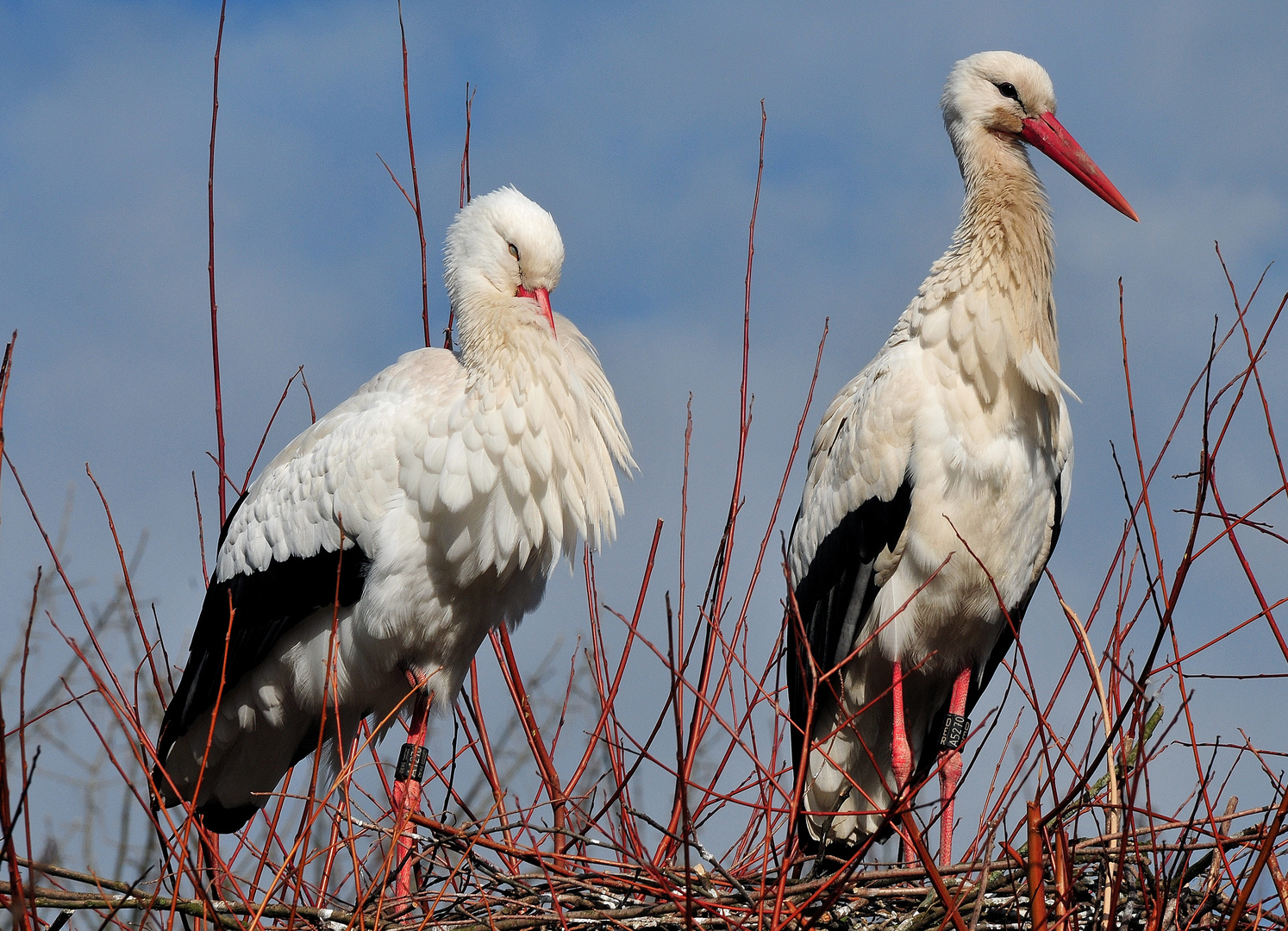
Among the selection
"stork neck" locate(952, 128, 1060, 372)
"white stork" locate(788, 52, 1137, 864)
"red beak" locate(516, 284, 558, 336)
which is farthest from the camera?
"red beak" locate(516, 284, 558, 336)

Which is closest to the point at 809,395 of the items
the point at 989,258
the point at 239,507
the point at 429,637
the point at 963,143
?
the point at 989,258

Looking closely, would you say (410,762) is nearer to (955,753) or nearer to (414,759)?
(414,759)

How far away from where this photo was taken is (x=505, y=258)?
3.85 meters

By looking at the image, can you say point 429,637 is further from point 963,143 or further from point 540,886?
point 963,143

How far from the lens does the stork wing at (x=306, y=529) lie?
11.5ft

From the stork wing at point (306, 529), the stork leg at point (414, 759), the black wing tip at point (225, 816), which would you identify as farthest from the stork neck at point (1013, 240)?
the black wing tip at point (225, 816)

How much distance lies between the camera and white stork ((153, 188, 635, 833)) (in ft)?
11.4

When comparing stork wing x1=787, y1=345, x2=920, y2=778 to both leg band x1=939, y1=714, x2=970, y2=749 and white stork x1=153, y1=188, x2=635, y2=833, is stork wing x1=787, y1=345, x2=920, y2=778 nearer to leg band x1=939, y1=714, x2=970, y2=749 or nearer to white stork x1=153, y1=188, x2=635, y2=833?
leg band x1=939, y1=714, x2=970, y2=749

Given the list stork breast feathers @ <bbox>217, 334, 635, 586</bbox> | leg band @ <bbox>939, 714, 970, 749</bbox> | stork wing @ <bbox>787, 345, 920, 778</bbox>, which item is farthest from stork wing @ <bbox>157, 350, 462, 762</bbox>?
leg band @ <bbox>939, 714, 970, 749</bbox>

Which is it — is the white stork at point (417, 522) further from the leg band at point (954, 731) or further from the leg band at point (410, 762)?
the leg band at point (954, 731)

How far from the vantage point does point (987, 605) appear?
370 centimetres

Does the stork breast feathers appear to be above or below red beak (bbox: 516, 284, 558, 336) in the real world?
below

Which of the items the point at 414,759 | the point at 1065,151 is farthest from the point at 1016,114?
the point at 414,759

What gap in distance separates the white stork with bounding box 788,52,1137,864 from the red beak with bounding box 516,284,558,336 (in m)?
0.87
